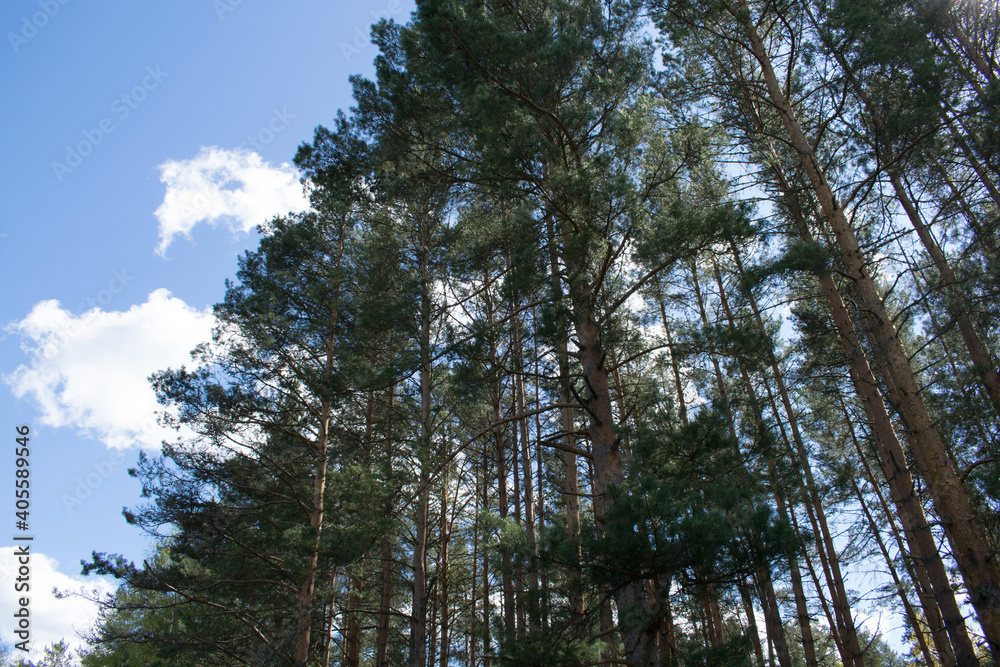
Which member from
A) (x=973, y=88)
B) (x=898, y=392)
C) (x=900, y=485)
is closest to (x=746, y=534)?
(x=898, y=392)

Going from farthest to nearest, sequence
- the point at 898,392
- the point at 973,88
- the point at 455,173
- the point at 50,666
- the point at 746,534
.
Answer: the point at 50,666, the point at 973,88, the point at 455,173, the point at 898,392, the point at 746,534

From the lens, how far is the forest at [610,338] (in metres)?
5.51

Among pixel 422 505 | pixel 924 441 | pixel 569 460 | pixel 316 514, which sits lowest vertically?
pixel 924 441

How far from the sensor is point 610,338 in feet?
23.4

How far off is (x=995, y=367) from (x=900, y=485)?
3617mm

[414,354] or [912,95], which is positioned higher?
[912,95]

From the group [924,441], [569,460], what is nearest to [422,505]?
[569,460]

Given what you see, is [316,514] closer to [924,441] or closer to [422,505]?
[422,505]

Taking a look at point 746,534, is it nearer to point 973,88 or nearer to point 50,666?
point 973,88

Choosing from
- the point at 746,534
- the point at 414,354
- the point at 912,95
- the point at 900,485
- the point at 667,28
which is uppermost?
the point at 667,28

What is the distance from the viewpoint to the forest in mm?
5512

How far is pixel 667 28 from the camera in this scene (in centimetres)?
854

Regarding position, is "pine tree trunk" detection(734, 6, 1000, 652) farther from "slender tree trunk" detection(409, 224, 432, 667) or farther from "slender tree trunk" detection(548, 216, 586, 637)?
"slender tree trunk" detection(409, 224, 432, 667)

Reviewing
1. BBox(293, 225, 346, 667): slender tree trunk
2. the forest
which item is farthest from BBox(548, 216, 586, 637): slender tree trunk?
BBox(293, 225, 346, 667): slender tree trunk
